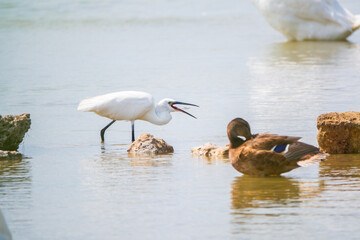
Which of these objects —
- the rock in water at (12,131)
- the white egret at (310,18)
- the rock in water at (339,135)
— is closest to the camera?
the rock in water at (339,135)

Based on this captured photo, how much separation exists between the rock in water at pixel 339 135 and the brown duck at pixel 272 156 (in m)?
1.30

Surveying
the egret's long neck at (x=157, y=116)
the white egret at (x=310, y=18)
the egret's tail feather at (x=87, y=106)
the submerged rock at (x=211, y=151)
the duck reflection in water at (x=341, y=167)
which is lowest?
the duck reflection in water at (x=341, y=167)

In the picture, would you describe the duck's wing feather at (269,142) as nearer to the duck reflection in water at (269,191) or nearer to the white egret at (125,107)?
the duck reflection in water at (269,191)

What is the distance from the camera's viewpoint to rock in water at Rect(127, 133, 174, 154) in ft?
31.2

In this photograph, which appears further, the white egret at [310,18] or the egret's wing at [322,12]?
the white egret at [310,18]

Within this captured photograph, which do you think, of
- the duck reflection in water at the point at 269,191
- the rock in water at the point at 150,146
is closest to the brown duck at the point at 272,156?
the duck reflection in water at the point at 269,191

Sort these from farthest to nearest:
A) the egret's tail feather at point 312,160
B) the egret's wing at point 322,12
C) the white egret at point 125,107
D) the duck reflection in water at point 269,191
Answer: the egret's wing at point 322,12
the white egret at point 125,107
the egret's tail feather at point 312,160
the duck reflection in water at point 269,191

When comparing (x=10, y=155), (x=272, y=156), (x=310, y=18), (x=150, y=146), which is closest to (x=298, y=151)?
(x=272, y=156)

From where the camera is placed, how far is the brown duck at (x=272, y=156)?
7.61 meters

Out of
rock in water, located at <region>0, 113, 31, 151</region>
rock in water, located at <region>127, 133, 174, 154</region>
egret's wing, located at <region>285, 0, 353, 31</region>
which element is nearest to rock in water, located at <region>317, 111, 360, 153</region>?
rock in water, located at <region>127, 133, 174, 154</region>

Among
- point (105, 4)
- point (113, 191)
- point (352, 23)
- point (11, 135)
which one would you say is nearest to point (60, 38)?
point (352, 23)

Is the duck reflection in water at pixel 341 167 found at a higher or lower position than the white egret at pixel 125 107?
lower

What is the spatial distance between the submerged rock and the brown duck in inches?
51.6

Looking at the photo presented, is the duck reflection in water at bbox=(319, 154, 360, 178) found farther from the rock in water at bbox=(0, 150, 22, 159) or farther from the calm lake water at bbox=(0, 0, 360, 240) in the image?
the rock in water at bbox=(0, 150, 22, 159)
